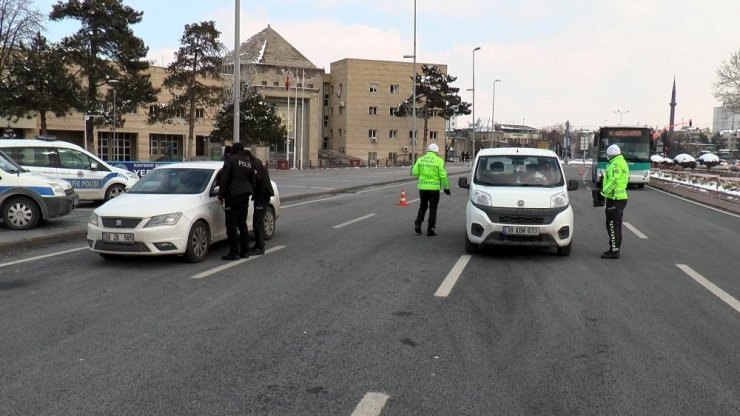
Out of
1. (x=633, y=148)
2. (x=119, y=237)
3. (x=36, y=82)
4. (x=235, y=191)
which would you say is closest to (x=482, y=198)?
(x=235, y=191)

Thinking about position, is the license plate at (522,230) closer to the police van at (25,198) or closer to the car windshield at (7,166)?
the police van at (25,198)

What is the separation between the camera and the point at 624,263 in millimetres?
9438

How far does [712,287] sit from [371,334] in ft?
16.1

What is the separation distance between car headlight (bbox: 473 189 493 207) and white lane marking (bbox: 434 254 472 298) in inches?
35.4

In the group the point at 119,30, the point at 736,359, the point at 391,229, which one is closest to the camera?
the point at 736,359

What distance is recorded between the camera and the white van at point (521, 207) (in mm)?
9297

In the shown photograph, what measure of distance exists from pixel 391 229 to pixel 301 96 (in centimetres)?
6277

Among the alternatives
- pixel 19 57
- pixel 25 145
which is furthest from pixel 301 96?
pixel 25 145

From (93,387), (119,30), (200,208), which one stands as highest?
(119,30)

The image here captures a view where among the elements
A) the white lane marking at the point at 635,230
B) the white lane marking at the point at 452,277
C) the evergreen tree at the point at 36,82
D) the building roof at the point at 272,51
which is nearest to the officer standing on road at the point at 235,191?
the white lane marking at the point at 452,277

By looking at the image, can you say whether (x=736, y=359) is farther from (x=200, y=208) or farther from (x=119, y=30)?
(x=119, y=30)

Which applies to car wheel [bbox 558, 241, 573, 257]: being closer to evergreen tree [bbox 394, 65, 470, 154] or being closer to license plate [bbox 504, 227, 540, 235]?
license plate [bbox 504, 227, 540, 235]

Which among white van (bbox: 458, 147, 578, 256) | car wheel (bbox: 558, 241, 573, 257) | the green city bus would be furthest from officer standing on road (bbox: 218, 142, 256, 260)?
the green city bus

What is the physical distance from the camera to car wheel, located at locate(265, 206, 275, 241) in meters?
11.7
